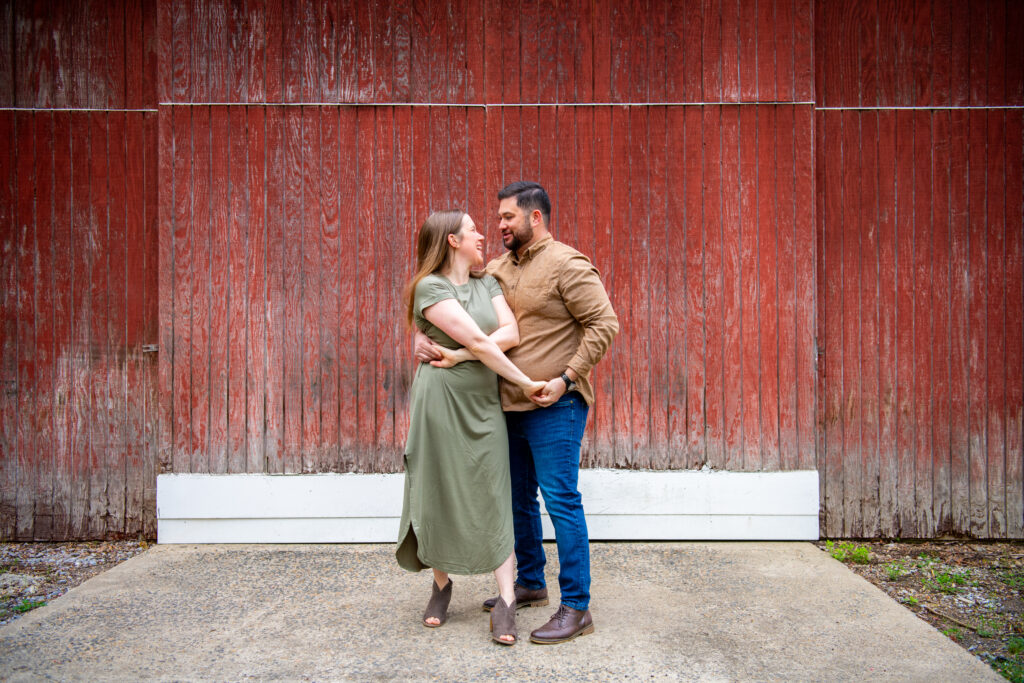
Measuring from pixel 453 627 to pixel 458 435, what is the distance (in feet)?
2.77

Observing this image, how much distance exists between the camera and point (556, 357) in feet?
9.66

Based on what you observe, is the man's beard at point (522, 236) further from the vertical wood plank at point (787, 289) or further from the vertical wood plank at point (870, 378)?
the vertical wood plank at point (870, 378)

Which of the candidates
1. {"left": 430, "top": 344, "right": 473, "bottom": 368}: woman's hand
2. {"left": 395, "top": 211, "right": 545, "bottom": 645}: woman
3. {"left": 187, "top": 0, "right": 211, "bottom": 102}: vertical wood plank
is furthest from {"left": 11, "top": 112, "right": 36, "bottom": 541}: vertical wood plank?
{"left": 430, "top": 344, "right": 473, "bottom": 368}: woman's hand

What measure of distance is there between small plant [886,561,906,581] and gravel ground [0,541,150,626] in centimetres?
429

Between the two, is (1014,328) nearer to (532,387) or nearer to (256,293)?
(532,387)

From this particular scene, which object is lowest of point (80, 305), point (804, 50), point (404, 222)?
point (80, 305)

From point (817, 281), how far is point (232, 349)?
3552mm

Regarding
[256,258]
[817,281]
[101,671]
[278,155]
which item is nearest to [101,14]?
[278,155]

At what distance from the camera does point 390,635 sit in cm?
292

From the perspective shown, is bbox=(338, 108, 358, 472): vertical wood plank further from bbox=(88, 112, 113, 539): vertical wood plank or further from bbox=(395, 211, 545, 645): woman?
bbox=(88, 112, 113, 539): vertical wood plank

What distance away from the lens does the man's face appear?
2.96 metres

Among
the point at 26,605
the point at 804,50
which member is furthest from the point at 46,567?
the point at 804,50

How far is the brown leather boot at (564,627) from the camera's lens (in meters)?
2.81

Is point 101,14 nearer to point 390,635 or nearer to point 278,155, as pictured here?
point 278,155
